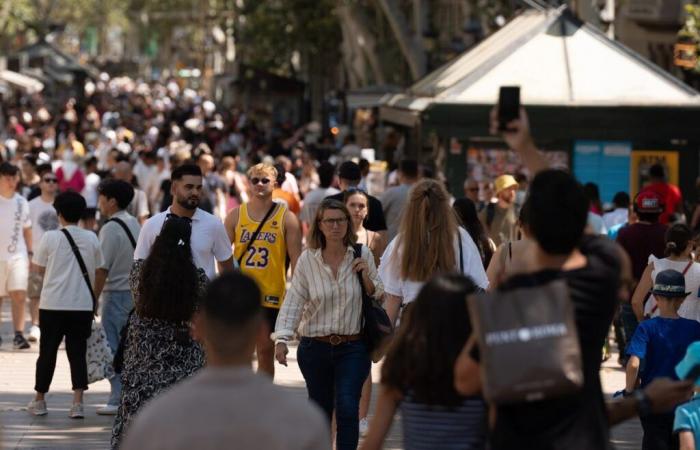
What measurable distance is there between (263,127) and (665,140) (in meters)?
34.6

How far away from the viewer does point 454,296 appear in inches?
213

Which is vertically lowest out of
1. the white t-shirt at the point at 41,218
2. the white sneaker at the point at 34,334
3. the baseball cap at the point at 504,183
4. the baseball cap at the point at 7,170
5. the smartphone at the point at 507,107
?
the white sneaker at the point at 34,334

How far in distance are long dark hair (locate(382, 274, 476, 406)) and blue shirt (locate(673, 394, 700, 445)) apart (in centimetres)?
236

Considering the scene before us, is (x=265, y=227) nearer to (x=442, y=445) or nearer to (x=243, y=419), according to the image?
(x=442, y=445)

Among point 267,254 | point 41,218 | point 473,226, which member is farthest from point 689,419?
point 41,218

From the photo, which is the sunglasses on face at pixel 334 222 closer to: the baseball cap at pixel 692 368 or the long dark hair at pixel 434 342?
the baseball cap at pixel 692 368

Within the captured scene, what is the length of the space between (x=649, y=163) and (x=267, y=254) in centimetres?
996

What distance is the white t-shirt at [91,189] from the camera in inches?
749

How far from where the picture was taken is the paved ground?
1062 cm

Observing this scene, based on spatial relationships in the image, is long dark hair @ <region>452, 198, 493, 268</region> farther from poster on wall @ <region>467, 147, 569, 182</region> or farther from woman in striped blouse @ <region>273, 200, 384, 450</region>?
poster on wall @ <region>467, 147, 569, 182</region>

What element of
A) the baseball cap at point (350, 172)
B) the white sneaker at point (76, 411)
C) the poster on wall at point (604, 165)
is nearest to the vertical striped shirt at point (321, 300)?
the white sneaker at point (76, 411)

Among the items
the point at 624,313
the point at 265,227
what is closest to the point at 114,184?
the point at 265,227

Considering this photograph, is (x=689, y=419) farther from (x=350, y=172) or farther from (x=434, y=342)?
(x=350, y=172)

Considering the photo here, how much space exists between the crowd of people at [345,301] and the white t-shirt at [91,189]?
44.8 inches
